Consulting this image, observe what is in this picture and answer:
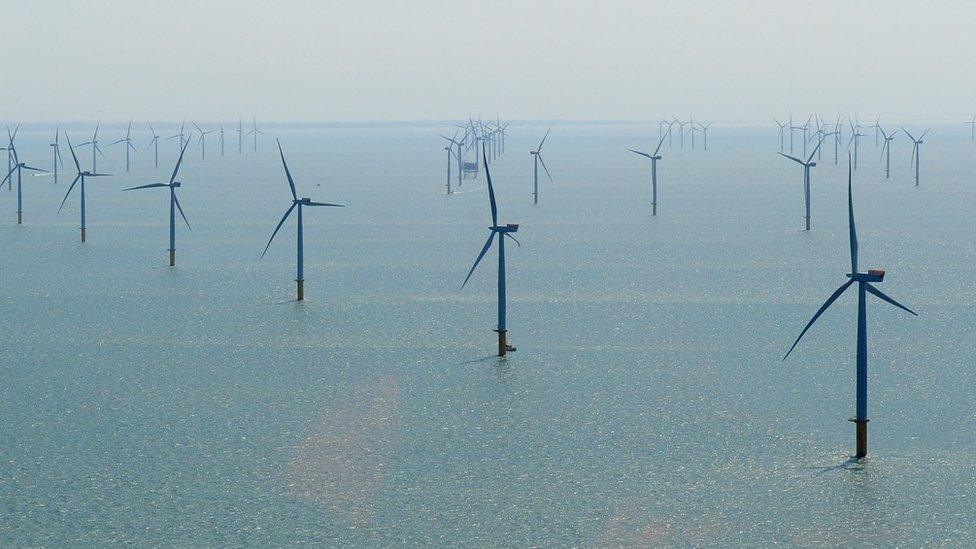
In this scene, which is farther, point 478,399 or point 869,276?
point 478,399

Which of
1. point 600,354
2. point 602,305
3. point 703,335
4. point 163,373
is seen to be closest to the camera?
point 163,373

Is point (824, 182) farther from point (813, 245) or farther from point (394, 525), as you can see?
point (394, 525)

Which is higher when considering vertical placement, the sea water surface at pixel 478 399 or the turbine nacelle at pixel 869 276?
the turbine nacelle at pixel 869 276

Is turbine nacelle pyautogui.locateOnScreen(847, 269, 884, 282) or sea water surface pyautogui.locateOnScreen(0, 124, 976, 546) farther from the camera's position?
turbine nacelle pyautogui.locateOnScreen(847, 269, 884, 282)

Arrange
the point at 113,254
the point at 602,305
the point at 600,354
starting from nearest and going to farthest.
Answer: the point at 600,354 < the point at 602,305 < the point at 113,254

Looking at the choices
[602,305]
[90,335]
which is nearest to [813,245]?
[602,305]

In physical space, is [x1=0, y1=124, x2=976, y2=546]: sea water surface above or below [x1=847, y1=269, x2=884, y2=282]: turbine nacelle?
below

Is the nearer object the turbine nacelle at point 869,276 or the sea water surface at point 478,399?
the sea water surface at point 478,399

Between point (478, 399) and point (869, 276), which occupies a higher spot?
point (869, 276)
